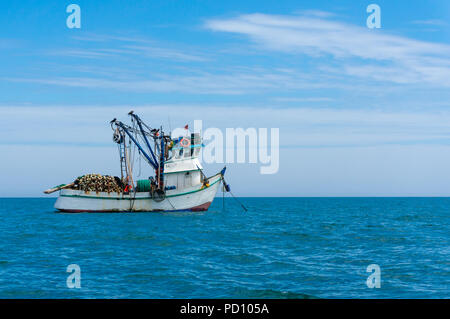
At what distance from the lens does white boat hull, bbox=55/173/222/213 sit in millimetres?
55469

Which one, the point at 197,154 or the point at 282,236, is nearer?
the point at 282,236

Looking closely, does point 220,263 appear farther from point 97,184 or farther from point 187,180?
point 97,184

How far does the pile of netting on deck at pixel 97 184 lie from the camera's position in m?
57.0

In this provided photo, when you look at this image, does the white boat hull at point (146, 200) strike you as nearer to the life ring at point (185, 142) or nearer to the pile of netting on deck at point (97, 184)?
the pile of netting on deck at point (97, 184)

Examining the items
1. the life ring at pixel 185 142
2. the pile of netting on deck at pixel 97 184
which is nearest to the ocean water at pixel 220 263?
the pile of netting on deck at pixel 97 184

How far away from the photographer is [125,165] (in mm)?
58000

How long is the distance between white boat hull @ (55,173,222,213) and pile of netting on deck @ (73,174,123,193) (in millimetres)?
784

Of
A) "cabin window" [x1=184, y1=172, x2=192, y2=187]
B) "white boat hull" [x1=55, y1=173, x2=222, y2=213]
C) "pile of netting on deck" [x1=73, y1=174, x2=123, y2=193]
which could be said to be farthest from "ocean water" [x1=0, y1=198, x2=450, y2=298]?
"pile of netting on deck" [x1=73, y1=174, x2=123, y2=193]

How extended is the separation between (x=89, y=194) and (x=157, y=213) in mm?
8885

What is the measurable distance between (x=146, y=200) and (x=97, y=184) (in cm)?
676

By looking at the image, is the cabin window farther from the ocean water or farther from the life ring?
the ocean water
